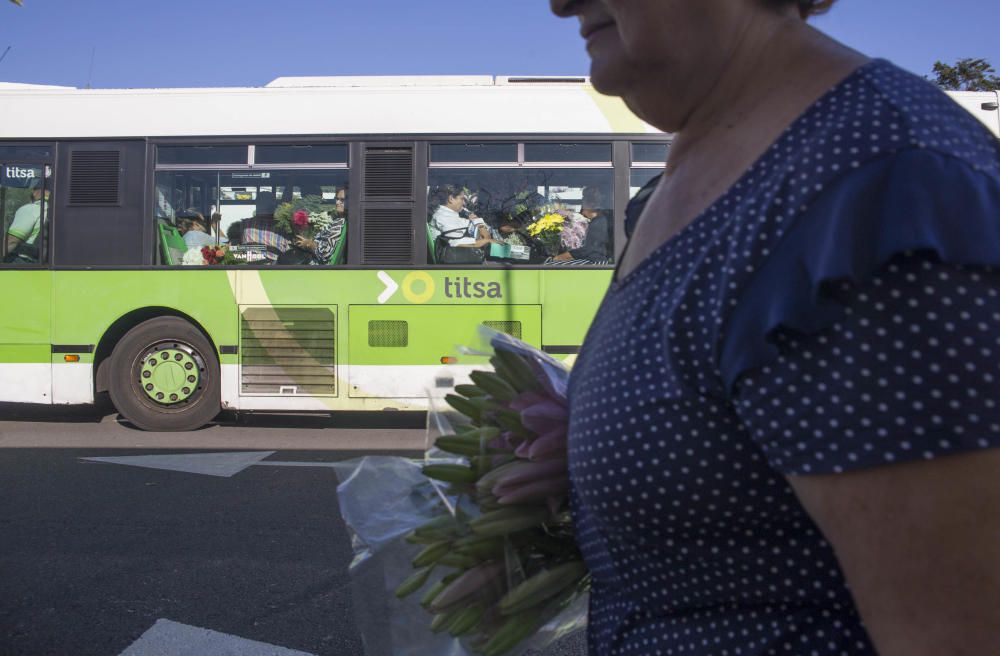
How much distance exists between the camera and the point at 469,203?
354 inches

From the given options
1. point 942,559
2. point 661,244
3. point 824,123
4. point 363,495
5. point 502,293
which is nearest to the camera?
point 942,559

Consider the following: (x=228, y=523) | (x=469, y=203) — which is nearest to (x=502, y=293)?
(x=469, y=203)

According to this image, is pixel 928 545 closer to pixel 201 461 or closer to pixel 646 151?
pixel 201 461

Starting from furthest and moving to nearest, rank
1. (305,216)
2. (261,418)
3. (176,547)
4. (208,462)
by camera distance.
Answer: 1. (261,418)
2. (305,216)
3. (208,462)
4. (176,547)

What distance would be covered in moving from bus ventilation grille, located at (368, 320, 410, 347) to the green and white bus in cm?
2

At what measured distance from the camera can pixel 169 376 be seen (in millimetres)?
9188

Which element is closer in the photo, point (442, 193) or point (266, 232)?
point (442, 193)

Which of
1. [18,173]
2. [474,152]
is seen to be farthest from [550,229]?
[18,173]

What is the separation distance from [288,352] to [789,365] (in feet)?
28.0

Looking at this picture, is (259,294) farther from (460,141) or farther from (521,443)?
(521,443)

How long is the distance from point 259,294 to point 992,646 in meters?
8.77

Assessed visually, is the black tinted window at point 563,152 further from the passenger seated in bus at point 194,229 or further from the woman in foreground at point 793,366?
Result: the woman in foreground at point 793,366

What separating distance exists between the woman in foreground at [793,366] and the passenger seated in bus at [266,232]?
8295 millimetres

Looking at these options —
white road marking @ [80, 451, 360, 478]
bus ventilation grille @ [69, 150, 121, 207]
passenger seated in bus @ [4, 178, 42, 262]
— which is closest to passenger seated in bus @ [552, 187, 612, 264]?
white road marking @ [80, 451, 360, 478]
